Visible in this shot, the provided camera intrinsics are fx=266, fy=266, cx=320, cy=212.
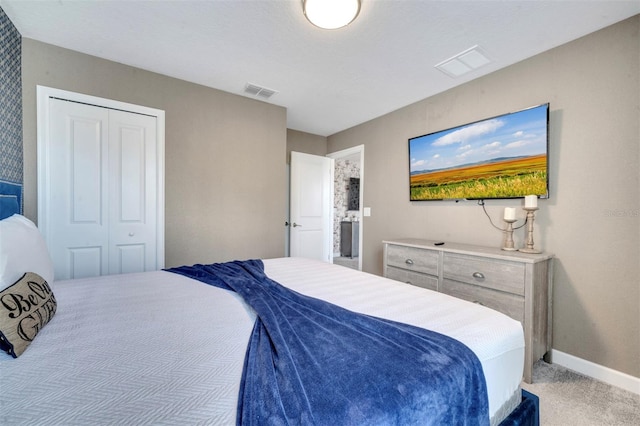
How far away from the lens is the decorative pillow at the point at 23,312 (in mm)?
833

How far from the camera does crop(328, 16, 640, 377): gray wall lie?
5.98 ft

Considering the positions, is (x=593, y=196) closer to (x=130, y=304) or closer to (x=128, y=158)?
(x=130, y=304)

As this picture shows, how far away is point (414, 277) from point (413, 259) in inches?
7.1

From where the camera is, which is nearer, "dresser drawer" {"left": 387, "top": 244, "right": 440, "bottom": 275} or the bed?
the bed

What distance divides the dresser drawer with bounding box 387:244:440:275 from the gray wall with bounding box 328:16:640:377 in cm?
55

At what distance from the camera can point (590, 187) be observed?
1.99 m

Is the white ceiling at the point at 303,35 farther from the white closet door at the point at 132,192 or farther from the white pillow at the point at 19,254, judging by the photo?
the white pillow at the point at 19,254

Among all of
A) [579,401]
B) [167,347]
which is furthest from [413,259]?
[167,347]

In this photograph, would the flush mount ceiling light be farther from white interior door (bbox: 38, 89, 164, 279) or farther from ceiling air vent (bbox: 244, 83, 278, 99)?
white interior door (bbox: 38, 89, 164, 279)

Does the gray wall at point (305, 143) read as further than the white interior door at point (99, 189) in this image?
Yes

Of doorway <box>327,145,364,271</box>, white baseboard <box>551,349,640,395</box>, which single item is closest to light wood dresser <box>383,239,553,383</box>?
white baseboard <box>551,349,640,395</box>

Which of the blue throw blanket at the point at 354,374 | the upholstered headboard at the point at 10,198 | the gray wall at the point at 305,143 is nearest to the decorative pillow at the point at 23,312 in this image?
the blue throw blanket at the point at 354,374

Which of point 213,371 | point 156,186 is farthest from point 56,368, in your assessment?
point 156,186

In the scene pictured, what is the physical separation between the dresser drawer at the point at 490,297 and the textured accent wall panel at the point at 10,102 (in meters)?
3.53
